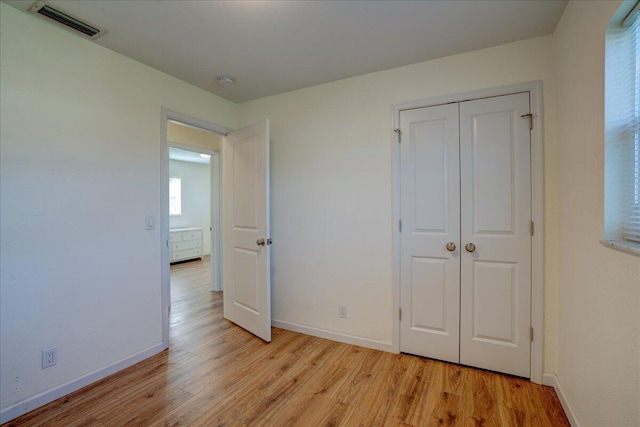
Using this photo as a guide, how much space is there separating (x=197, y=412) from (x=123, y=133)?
207 centimetres

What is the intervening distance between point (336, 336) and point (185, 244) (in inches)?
198

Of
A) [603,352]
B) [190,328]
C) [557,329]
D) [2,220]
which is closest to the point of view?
[603,352]

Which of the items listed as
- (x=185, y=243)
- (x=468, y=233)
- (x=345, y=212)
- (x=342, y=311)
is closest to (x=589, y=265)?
(x=468, y=233)

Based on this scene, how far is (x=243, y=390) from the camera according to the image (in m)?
1.95

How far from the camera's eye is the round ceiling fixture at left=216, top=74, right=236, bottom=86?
2576 mm

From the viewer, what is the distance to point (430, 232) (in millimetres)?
2312

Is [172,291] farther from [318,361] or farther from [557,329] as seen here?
[557,329]

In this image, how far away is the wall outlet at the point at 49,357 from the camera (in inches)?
72.1

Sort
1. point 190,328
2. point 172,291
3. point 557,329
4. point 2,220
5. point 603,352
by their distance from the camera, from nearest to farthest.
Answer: point 603,352
point 2,220
point 557,329
point 190,328
point 172,291

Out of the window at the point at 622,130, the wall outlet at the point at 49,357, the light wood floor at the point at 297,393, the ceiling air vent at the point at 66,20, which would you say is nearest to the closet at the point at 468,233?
the light wood floor at the point at 297,393

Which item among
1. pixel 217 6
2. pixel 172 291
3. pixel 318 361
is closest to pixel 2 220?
pixel 217 6

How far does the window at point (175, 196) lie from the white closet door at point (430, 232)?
19.6ft

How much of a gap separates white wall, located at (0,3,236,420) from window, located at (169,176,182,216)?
466cm

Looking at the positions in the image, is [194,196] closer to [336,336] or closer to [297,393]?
[336,336]
